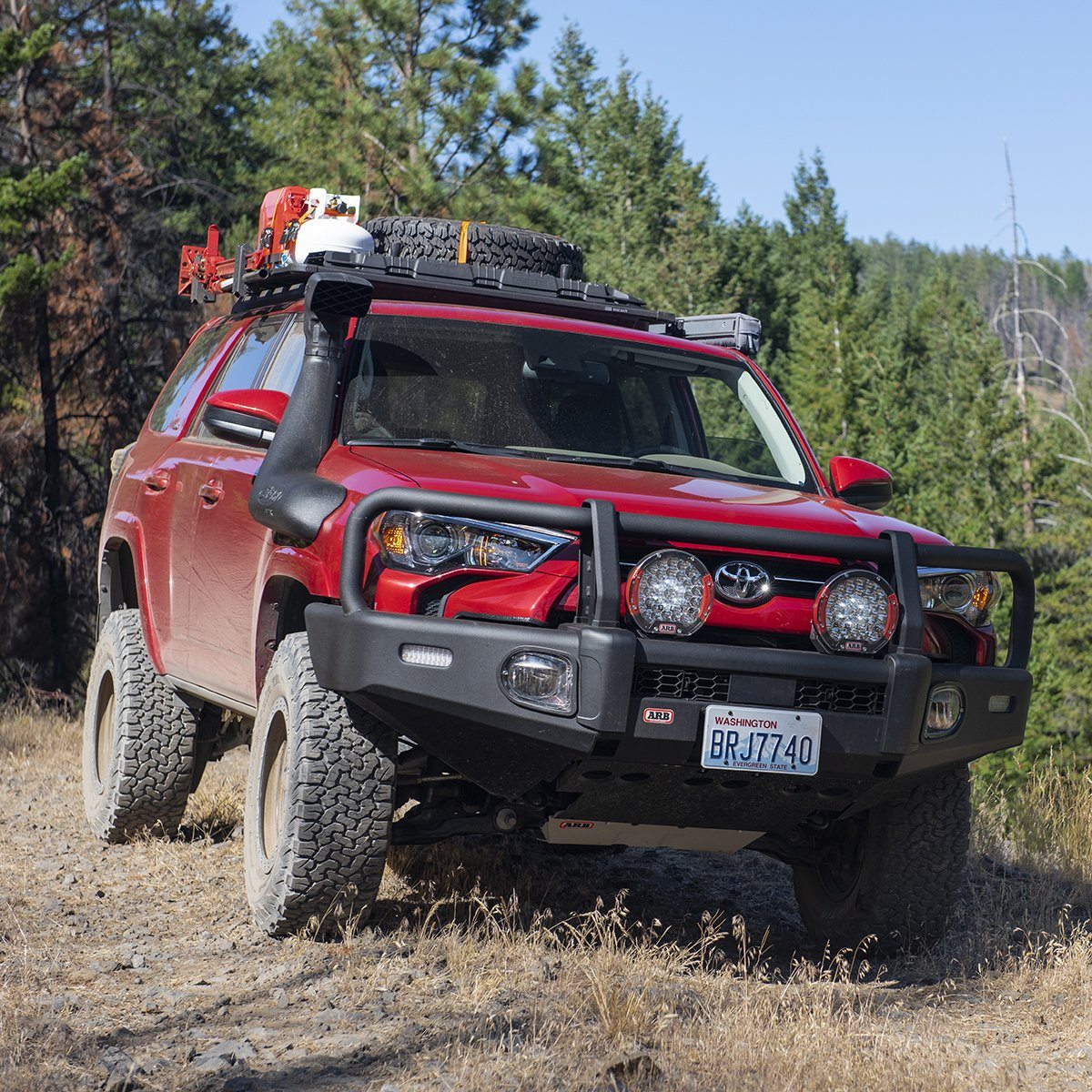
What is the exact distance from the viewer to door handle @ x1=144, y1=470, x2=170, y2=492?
6.78 m

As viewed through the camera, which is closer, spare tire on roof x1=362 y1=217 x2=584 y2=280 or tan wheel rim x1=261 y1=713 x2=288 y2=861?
tan wheel rim x1=261 y1=713 x2=288 y2=861

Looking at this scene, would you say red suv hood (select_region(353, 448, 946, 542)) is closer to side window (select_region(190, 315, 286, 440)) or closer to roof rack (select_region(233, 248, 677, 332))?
roof rack (select_region(233, 248, 677, 332))

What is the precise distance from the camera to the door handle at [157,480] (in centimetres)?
678

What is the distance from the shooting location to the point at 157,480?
6.91 metres

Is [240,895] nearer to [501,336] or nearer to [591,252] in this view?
[501,336]

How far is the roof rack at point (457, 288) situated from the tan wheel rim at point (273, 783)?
173cm

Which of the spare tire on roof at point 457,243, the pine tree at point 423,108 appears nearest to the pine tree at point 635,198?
the pine tree at point 423,108

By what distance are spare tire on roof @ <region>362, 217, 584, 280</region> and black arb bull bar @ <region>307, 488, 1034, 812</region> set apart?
316cm

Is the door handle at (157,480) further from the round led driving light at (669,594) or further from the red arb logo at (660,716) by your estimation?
the red arb logo at (660,716)

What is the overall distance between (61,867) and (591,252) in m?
38.4

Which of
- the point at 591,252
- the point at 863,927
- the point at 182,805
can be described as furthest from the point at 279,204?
the point at 591,252

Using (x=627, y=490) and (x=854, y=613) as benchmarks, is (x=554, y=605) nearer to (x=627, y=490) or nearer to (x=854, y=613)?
(x=627, y=490)

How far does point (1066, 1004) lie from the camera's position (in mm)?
4730

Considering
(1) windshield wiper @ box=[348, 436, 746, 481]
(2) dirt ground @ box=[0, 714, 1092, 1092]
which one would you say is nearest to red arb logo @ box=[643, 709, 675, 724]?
(2) dirt ground @ box=[0, 714, 1092, 1092]
